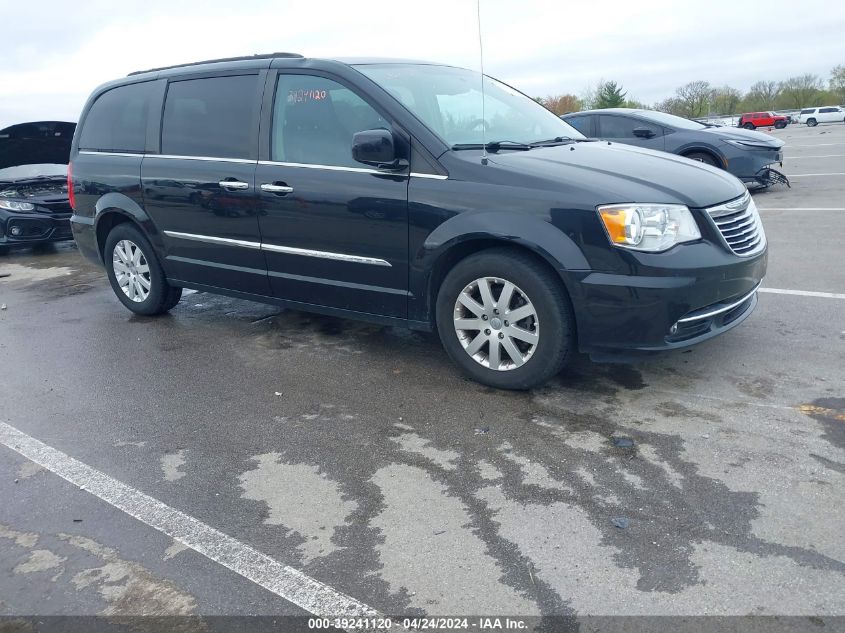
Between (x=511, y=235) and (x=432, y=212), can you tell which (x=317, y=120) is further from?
(x=511, y=235)

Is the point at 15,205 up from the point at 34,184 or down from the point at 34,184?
down

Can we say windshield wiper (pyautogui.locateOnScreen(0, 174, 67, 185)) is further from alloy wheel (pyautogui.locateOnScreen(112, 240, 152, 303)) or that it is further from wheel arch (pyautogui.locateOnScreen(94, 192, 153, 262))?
alloy wheel (pyautogui.locateOnScreen(112, 240, 152, 303))

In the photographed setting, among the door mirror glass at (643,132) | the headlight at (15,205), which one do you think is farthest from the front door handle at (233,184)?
the door mirror glass at (643,132)

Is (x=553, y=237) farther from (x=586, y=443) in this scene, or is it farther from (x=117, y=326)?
(x=117, y=326)

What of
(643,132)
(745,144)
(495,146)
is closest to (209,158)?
(495,146)

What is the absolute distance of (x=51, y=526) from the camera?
3.17 meters

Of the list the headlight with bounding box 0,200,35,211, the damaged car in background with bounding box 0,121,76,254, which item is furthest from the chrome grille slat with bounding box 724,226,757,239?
the headlight with bounding box 0,200,35,211

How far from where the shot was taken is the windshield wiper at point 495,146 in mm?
4383

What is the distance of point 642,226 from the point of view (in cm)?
379

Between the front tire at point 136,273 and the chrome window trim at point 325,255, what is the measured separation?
58.0 inches

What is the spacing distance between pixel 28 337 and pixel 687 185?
16.8 ft

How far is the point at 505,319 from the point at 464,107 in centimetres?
159

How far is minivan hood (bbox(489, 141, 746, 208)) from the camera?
12.7 ft

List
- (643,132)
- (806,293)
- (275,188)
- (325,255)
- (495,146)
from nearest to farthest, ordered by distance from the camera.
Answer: (495,146) → (325,255) → (275,188) → (806,293) → (643,132)
